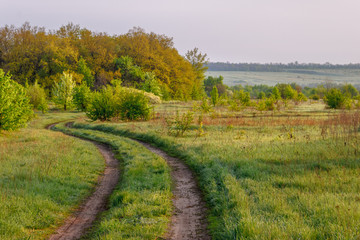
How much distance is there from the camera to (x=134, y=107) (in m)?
30.0

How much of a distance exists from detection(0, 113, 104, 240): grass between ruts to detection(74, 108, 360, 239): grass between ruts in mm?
3533

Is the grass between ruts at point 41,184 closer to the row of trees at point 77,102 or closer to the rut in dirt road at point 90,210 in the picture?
the rut in dirt road at point 90,210

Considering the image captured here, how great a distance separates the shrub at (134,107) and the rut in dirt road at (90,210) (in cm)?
1784

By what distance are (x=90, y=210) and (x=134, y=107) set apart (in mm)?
22696

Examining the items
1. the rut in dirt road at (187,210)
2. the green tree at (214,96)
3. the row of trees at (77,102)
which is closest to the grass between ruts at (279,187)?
the rut in dirt road at (187,210)

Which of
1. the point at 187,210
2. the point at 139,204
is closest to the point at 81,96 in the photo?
the point at 139,204

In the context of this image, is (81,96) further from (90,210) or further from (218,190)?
(218,190)

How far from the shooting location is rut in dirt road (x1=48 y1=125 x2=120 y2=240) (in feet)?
20.5

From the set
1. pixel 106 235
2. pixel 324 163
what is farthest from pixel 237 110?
pixel 106 235

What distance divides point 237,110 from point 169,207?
3190cm

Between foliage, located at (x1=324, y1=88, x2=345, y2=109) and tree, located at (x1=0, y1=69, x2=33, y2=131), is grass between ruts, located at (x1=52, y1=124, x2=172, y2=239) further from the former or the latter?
foliage, located at (x1=324, y1=88, x2=345, y2=109)

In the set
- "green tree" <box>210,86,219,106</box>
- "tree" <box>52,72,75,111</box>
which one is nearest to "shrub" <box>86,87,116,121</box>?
"tree" <box>52,72,75,111</box>

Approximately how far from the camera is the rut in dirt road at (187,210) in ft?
19.8

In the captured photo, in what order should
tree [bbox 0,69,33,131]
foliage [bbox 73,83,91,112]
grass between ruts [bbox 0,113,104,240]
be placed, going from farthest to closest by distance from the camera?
foliage [bbox 73,83,91,112], tree [bbox 0,69,33,131], grass between ruts [bbox 0,113,104,240]
